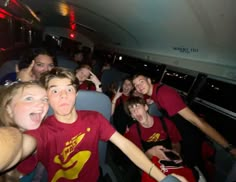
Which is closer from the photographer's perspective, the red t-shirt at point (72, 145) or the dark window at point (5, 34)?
the red t-shirt at point (72, 145)

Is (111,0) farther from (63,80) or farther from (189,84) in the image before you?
(63,80)

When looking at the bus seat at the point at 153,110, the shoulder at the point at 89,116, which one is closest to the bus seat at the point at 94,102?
the shoulder at the point at 89,116

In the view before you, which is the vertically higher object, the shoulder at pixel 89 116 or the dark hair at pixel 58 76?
the dark hair at pixel 58 76

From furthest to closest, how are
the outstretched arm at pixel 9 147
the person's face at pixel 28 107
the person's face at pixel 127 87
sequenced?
the person's face at pixel 127 87
the person's face at pixel 28 107
the outstretched arm at pixel 9 147

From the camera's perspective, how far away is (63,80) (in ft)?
6.43

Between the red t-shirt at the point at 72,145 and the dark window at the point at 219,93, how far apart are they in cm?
218

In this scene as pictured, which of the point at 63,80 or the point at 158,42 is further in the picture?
the point at 158,42

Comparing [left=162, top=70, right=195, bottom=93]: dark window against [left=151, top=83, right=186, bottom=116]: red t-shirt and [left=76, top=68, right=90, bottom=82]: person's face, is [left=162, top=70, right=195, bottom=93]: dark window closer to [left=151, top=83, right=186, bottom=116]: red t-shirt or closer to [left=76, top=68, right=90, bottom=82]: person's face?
[left=151, top=83, right=186, bottom=116]: red t-shirt

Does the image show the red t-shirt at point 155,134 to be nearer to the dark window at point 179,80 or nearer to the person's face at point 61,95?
the person's face at point 61,95

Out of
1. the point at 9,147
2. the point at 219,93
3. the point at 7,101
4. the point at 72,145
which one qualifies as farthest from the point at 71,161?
the point at 219,93

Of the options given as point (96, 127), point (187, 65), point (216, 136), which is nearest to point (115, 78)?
point (187, 65)

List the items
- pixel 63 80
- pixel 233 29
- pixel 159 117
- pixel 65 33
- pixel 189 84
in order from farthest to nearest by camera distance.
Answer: pixel 65 33 < pixel 189 84 < pixel 159 117 < pixel 233 29 < pixel 63 80

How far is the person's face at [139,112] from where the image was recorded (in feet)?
9.47

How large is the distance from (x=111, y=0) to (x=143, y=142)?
3022 mm
